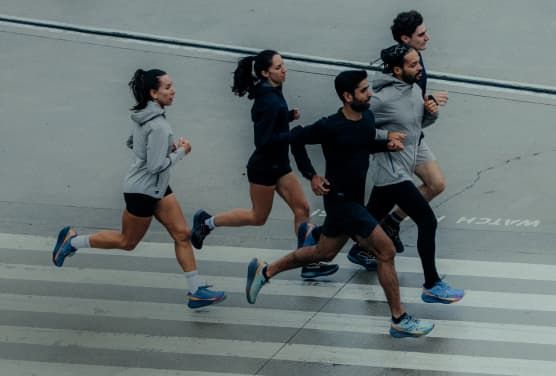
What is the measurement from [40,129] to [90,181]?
1.26 meters

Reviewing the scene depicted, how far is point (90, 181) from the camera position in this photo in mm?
12641

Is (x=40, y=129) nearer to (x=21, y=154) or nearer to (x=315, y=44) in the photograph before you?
(x=21, y=154)

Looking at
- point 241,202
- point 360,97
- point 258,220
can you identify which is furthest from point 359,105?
point 241,202

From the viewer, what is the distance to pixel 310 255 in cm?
995

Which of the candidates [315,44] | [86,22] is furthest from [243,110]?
[86,22]

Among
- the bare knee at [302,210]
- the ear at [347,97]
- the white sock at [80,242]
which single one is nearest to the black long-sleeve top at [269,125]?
the bare knee at [302,210]

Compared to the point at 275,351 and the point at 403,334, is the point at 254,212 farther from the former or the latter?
the point at 403,334

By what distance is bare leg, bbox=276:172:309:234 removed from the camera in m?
10.6

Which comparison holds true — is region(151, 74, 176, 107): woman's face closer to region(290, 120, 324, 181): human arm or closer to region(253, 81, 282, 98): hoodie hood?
region(253, 81, 282, 98): hoodie hood

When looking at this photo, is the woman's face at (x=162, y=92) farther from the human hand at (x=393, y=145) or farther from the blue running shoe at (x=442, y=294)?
the blue running shoe at (x=442, y=294)

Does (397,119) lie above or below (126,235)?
above

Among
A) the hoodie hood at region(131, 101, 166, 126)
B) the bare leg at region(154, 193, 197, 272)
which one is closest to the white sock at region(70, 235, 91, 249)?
the bare leg at region(154, 193, 197, 272)

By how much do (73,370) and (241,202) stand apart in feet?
11.3

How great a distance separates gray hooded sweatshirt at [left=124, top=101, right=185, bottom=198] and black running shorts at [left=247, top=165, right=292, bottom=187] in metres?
0.87
